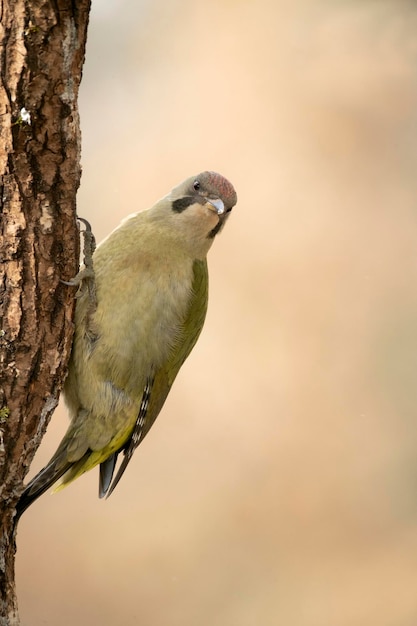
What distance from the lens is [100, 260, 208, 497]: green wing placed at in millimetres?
2582

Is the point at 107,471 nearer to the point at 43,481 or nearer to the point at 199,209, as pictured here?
the point at 43,481

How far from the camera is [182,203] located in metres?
2.63

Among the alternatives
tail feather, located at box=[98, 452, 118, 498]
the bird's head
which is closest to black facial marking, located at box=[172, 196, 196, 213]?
the bird's head

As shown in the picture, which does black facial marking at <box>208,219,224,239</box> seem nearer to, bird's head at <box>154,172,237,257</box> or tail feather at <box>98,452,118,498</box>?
bird's head at <box>154,172,237,257</box>

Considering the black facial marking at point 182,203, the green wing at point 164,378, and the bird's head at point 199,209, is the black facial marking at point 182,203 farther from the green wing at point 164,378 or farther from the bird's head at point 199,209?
the green wing at point 164,378

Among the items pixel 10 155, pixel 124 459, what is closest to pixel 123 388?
pixel 124 459

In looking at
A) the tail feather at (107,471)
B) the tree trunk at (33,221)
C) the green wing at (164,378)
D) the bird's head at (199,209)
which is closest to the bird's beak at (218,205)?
the bird's head at (199,209)

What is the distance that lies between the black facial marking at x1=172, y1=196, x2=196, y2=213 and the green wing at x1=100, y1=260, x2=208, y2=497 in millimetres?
180

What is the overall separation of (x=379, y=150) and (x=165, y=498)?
2322 millimetres

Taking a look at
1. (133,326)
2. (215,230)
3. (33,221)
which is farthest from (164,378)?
(33,221)

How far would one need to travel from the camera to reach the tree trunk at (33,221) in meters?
1.80

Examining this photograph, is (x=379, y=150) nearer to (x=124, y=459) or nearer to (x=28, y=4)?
(x=124, y=459)

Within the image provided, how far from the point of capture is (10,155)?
1863 mm

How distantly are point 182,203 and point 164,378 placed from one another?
579 mm
